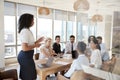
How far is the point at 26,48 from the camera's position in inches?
83.7

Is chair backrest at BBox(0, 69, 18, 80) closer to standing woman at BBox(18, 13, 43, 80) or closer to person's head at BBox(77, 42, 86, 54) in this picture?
standing woman at BBox(18, 13, 43, 80)

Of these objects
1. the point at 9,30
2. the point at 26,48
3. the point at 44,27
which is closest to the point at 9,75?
the point at 26,48

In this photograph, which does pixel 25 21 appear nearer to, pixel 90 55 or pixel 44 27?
pixel 90 55

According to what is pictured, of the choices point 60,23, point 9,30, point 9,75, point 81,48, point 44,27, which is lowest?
point 9,75

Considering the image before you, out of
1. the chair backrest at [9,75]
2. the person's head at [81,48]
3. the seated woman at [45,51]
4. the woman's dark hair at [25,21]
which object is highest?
the woman's dark hair at [25,21]

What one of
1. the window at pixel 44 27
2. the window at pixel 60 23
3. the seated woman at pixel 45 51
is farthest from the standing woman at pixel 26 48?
the window at pixel 60 23

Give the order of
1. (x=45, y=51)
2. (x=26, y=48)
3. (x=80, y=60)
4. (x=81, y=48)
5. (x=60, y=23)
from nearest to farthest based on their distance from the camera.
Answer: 1. (x=26, y=48)
2. (x=80, y=60)
3. (x=81, y=48)
4. (x=45, y=51)
5. (x=60, y=23)

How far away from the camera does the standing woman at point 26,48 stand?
2148 mm

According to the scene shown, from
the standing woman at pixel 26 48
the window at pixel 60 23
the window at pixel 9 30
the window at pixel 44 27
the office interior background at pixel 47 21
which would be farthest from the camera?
the window at pixel 60 23

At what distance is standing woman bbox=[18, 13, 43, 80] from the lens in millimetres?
2148

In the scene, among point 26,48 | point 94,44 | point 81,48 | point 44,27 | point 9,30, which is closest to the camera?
point 26,48

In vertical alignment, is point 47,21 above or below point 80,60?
above

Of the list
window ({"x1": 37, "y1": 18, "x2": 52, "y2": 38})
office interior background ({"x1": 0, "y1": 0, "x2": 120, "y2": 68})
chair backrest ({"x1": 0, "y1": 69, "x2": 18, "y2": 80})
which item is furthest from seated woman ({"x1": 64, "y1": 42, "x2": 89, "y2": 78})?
window ({"x1": 37, "y1": 18, "x2": 52, "y2": 38})

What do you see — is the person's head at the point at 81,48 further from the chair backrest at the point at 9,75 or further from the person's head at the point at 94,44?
the chair backrest at the point at 9,75
